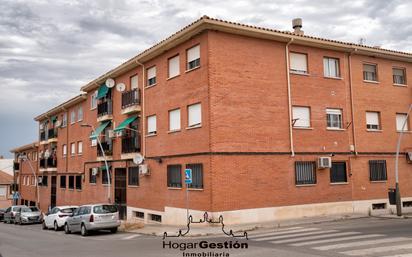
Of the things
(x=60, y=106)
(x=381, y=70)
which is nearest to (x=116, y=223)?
(x=381, y=70)

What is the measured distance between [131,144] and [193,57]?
25.6 ft

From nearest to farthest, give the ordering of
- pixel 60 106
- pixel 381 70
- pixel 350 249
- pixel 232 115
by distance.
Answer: pixel 350 249, pixel 232 115, pixel 381 70, pixel 60 106

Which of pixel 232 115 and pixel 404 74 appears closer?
pixel 232 115

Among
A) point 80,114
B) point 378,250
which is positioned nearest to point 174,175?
point 378,250

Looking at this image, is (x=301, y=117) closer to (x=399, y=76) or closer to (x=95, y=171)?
(x=399, y=76)

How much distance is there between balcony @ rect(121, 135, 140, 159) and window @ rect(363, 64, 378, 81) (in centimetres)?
1372

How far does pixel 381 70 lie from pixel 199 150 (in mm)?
12516

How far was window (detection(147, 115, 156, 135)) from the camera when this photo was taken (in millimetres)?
23438

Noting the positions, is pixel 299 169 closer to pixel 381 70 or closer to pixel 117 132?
pixel 381 70

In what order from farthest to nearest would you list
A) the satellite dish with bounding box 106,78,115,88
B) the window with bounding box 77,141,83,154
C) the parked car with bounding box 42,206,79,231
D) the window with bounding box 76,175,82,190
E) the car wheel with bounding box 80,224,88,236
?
the window with bounding box 77,141,83,154, the window with bounding box 76,175,82,190, the satellite dish with bounding box 106,78,115,88, the parked car with bounding box 42,206,79,231, the car wheel with bounding box 80,224,88,236

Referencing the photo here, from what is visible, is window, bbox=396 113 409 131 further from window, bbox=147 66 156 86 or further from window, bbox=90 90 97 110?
window, bbox=90 90 97 110

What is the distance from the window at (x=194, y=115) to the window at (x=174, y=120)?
1093mm

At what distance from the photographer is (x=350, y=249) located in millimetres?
11000

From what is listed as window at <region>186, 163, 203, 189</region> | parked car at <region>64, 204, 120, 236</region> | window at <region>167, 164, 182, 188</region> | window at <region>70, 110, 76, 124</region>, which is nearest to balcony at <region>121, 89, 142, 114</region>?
window at <region>167, 164, 182, 188</region>
